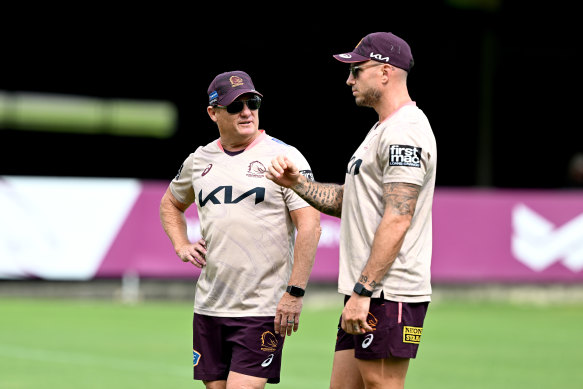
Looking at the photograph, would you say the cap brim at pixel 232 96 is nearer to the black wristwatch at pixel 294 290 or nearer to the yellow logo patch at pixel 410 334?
the black wristwatch at pixel 294 290

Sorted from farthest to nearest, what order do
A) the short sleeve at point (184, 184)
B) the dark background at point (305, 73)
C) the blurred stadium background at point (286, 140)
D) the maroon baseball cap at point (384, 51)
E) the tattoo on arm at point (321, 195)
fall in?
the dark background at point (305, 73)
the blurred stadium background at point (286, 140)
the short sleeve at point (184, 184)
the tattoo on arm at point (321, 195)
the maroon baseball cap at point (384, 51)

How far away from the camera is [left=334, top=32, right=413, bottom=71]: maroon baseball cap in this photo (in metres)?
5.88

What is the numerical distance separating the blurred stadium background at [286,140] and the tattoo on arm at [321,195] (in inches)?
167

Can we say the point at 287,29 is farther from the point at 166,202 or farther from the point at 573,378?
the point at 166,202

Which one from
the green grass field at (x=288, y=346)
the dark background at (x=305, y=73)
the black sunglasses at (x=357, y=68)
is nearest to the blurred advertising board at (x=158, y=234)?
the green grass field at (x=288, y=346)

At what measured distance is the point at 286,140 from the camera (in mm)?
35375

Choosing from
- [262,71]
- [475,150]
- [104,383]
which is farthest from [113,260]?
[475,150]

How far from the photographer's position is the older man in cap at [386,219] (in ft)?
18.3

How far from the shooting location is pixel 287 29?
32.0 m

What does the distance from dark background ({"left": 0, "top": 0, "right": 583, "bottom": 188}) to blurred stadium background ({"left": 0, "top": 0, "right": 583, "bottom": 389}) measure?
0.22 feet

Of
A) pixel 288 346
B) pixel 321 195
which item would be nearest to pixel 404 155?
pixel 321 195

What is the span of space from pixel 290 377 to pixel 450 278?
796cm

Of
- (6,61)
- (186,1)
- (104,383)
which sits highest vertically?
(186,1)

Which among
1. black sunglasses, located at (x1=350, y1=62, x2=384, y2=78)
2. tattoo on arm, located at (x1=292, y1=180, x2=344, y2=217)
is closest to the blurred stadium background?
tattoo on arm, located at (x1=292, y1=180, x2=344, y2=217)
